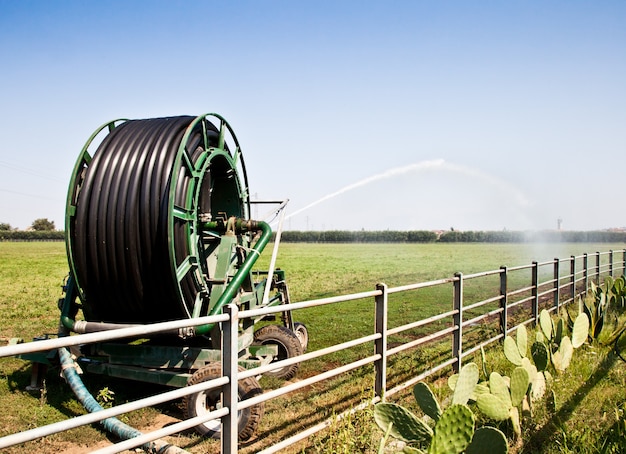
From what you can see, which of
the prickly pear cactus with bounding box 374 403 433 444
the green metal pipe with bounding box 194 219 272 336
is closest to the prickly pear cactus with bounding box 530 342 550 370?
the prickly pear cactus with bounding box 374 403 433 444

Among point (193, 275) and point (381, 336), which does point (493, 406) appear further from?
point (193, 275)

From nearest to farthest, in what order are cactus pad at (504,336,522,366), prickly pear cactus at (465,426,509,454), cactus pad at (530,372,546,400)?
prickly pear cactus at (465,426,509,454)
cactus pad at (530,372,546,400)
cactus pad at (504,336,522,366)

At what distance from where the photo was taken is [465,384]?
3.87 metres

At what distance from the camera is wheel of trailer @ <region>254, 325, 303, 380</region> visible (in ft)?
23.1

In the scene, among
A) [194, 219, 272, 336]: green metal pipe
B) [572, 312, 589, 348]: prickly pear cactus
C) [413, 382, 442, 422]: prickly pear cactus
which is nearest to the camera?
[413, 382, 442, 422]: prickly pear cactus

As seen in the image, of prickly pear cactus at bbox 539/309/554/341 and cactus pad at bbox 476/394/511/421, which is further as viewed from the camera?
prickly pear cactus at bbox 539/309/554/341

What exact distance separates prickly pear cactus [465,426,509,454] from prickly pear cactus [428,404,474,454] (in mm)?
48

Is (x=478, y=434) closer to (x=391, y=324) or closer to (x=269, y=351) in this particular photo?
(x=269, y=351)

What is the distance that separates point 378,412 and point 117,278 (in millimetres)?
3327

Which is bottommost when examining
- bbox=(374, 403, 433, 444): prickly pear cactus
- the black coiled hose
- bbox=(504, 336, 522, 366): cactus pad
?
bbox=(374, 403, 433, 444): prickly pear cactus

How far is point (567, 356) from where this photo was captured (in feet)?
19.0

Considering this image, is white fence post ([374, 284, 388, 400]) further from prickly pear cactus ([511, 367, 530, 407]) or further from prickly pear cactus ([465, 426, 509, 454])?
prickly pear cactus ([465, 426, 509, 454])

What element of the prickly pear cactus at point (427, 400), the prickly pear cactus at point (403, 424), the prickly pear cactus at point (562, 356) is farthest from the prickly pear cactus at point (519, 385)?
the prickly pear cactus at point (562, 356)

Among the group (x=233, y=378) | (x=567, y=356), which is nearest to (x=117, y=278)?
(x=233, y=378)
